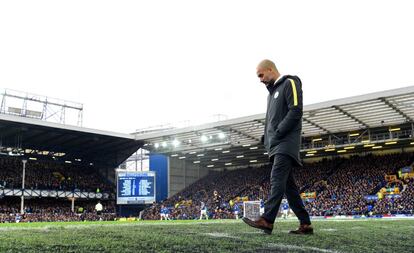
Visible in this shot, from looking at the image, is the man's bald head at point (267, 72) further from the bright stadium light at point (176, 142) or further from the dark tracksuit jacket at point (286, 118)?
the bright stadium light at point (176, 142)

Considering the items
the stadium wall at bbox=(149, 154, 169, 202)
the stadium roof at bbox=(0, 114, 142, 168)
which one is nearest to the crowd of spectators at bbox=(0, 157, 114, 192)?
the stadium roof at bbox=(0, 114, 142, 168)

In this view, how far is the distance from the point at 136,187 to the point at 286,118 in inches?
1386

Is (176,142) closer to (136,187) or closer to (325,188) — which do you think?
(136,187)

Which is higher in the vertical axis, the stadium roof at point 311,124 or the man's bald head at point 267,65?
the stadium roof at point 311,124

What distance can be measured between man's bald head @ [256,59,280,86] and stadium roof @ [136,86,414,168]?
2156 cm

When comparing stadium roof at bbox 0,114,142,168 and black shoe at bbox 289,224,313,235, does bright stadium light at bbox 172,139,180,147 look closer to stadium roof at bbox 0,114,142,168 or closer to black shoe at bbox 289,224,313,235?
stadium roof at bbox 0,114,142,168

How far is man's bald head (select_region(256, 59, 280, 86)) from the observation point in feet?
13.7

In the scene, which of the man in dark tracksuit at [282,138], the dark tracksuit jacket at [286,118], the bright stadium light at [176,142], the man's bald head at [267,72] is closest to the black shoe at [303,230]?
the man in dark tracksuit at [282,138]

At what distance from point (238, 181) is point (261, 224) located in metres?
40.3

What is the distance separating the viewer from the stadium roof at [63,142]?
3303 cm

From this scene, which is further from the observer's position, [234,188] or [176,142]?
[234,188]

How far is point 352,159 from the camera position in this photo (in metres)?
38.0

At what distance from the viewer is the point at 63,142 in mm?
38781

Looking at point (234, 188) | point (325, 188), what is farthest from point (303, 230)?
point (234, 188)
